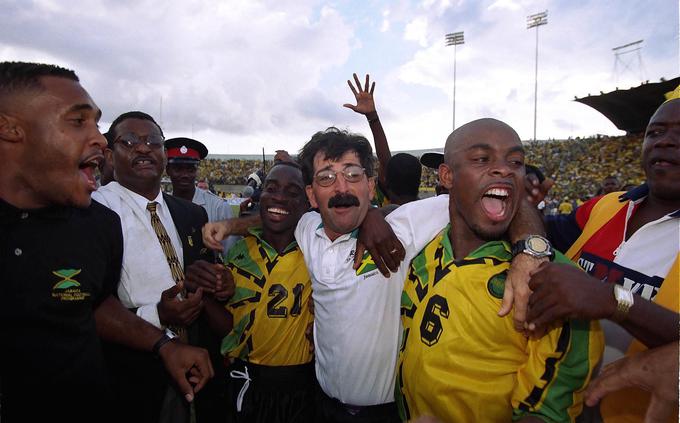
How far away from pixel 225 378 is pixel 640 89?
2166 cm

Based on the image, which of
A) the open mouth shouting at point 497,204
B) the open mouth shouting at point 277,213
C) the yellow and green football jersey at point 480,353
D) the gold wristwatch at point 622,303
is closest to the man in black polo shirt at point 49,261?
the open mouth shouting at point 277,213

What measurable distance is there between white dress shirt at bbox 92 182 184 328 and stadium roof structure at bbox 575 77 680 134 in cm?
2100

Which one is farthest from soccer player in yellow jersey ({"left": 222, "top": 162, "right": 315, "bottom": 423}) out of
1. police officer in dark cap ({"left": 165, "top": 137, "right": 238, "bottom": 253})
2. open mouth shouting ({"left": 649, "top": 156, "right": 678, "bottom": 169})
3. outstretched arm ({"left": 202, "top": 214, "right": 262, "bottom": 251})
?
police officer in dark cap ({"left": 165, "top": 137, "right": 238, "bottom": 253})

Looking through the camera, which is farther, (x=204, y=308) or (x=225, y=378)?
(x=225, y=378)

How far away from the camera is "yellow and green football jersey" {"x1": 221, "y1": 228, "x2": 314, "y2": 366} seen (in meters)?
2.77

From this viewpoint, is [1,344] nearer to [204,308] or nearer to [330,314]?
[204,308]

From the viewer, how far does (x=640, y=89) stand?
59.8 ft

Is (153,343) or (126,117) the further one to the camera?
(126,117)

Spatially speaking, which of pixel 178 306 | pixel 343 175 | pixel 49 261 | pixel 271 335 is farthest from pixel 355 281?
pixel 49 261

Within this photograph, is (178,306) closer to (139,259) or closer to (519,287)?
(139,259)

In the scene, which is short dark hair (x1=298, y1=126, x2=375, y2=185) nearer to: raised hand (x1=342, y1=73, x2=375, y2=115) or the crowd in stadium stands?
raised hand (x1=342, y1=73, x2=375, y2=115)

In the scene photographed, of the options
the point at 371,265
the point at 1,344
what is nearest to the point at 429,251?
the point at 371,265

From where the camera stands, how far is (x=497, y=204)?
215 centimetres

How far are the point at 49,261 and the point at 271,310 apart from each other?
1.29 meters
